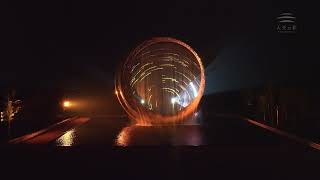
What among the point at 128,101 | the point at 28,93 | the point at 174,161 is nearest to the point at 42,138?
the point at 174,161

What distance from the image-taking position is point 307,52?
48.5m

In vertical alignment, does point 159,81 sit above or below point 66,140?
above

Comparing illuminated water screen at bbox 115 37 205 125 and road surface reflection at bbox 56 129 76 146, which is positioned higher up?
illuminated water screen at bbox 115 37 205 125

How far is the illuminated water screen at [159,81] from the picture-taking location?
2747 cm

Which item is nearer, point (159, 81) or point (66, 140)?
point (66, 140)

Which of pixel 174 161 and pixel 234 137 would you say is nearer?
pixel 174 161

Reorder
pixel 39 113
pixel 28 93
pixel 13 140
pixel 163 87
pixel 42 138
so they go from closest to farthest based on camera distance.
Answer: pixel 13 140, pixel 42 138, pixel 39 113, pixel 28 93, pixel 163 87

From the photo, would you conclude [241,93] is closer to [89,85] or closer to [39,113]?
[89,85]

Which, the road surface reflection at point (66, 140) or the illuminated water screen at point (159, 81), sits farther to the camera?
the illuminated water screen at point (159, 81)

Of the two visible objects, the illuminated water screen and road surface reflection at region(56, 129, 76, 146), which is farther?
→ the illuminated water screen

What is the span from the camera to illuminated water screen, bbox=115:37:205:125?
27.5 meters

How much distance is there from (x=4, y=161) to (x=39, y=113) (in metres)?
22.9

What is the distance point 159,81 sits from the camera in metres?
43.7

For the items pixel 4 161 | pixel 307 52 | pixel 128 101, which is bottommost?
pixel 4 161
